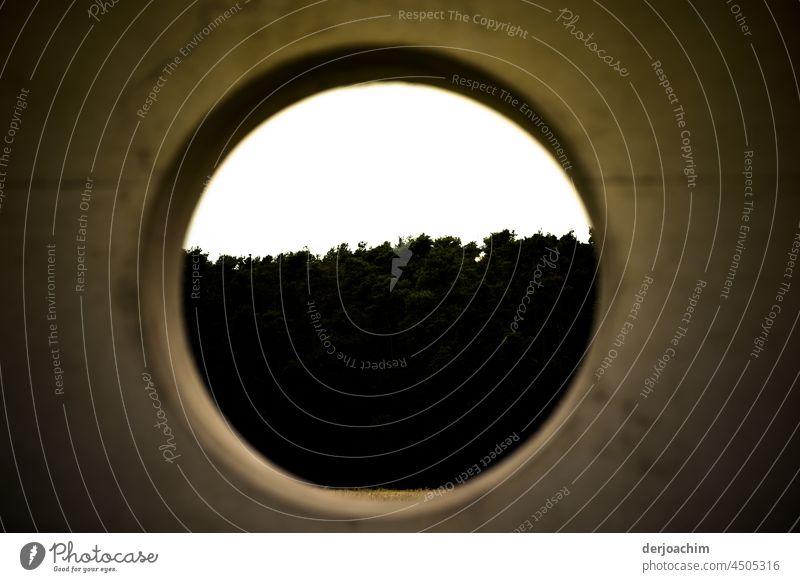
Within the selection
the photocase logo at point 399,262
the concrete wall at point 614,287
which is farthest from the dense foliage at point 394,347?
the concrete wall at point 614,287

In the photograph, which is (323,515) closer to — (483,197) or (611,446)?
(611,446)

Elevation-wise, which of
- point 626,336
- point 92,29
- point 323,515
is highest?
point 92,29

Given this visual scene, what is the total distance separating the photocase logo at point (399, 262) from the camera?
21.6 meters

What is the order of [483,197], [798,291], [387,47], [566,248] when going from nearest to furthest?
[798,291] → [387,47] → [483,197] → [566,248]

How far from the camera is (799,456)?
4074mm

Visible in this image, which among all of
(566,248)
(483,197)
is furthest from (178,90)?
(566,248)

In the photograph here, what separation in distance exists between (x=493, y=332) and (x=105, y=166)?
715 inches

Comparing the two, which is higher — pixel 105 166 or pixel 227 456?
pixel 105 166

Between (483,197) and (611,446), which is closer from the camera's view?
(611,446)
